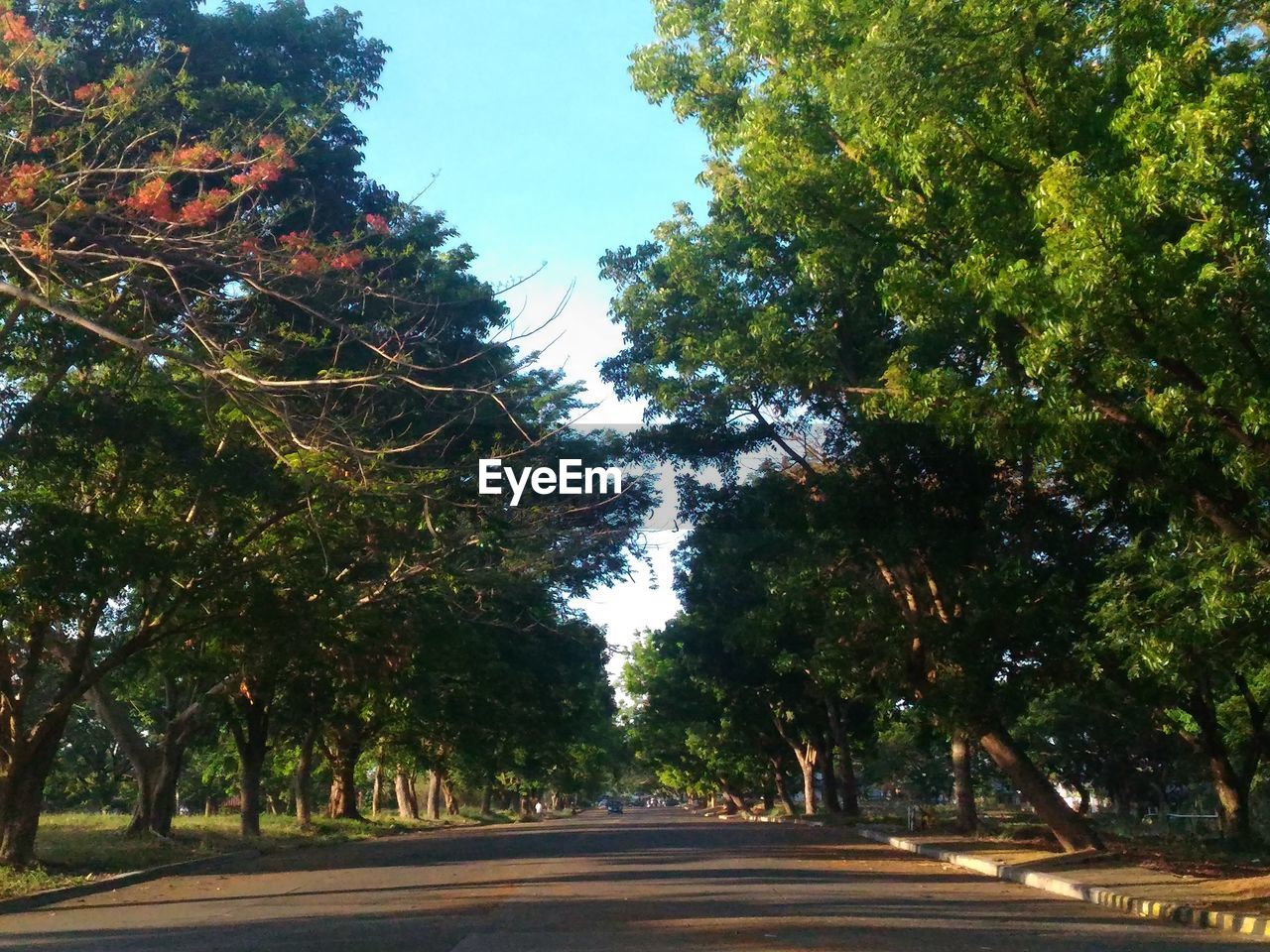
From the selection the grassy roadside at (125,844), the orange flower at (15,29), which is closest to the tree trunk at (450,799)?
the grassy roadside at (125,844)

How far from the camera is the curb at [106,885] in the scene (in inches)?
610

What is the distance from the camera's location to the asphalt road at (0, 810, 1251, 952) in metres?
11.3

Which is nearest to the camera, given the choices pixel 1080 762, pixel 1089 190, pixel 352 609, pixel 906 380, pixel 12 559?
pixel 1089 190

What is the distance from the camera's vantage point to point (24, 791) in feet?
64.4

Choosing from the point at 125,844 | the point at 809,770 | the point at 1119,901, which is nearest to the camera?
the point at 1119,901

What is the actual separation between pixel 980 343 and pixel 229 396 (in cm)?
968

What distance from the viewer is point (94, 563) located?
1559 centimetres

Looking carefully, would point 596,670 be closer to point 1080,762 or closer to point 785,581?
point 785,581

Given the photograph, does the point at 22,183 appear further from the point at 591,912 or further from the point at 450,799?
the point at 450,799

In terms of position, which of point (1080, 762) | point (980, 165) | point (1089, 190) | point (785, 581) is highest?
point (980, 165)

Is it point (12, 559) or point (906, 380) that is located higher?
point (906, 380)

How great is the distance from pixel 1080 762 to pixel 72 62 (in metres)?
48.1

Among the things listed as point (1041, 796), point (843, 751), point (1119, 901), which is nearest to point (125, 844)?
point (1041, 796)

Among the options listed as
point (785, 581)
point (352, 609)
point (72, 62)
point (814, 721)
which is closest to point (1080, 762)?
point (814, 721)
